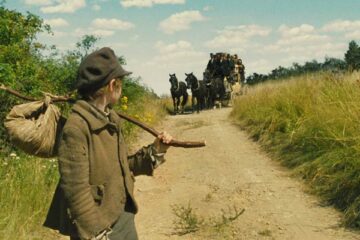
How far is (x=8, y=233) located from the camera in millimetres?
4820

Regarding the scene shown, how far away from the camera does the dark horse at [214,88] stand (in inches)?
926

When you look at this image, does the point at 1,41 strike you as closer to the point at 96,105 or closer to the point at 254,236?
the point at 254,236

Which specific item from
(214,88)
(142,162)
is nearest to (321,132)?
(142,162)

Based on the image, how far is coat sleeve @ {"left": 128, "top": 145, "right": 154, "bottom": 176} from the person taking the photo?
3.36 metres

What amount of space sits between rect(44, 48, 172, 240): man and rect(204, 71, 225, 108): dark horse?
20.4 m

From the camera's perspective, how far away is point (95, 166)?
2965mm

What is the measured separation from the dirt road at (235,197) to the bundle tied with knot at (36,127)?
3275 mm

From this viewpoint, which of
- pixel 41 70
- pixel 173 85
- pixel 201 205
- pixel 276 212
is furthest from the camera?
pixel 173 85

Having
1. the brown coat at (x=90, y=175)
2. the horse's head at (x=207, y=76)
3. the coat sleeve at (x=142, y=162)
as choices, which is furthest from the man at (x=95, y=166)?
the horse's head at (x=207, y=76)

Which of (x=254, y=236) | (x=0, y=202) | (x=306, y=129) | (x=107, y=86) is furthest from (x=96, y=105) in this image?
(x=306, y=129)

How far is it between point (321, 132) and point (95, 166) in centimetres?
633

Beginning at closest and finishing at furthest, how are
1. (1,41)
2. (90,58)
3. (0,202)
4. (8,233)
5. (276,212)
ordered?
1. (90,58)
2. (8,233)
3. (0,202)
4. (276,212)
5. (1,41)

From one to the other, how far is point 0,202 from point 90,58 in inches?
119

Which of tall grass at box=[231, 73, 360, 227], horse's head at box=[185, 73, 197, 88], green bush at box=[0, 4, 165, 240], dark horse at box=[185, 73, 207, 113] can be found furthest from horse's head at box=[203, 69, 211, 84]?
green bush at box=[0, 4, 165, 240]
